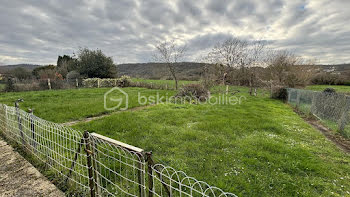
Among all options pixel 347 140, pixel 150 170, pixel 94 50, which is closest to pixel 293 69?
pixel 347 140

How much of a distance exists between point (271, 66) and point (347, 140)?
12050 millimetres

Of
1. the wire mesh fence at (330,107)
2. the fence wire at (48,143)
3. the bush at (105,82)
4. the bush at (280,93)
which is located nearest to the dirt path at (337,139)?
the wire mesh fence at (330,107)

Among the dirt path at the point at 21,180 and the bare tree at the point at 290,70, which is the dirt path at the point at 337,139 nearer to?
the dirt path at the point at 21,180

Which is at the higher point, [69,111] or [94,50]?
[94,50]

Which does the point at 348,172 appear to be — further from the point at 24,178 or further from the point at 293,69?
the point at 293,69

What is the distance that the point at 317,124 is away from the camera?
20.4 ft

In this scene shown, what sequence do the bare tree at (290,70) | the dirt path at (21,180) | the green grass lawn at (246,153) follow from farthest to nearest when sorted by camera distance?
the bare tree at (290,70)
the green grass lawn at (246,153)
the dirt path at (21,180)

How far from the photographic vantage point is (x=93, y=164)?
190cm

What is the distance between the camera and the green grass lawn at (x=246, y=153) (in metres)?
2.42

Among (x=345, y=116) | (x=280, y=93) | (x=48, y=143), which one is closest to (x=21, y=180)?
(x=48, y=143)

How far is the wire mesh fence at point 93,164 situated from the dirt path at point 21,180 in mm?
168

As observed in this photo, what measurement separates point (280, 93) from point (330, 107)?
23.5 ft

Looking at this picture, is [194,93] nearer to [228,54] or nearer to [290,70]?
[228,54]

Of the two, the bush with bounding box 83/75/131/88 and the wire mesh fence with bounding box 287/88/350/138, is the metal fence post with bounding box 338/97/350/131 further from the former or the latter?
the bush with bounding box 83/75/131/88
